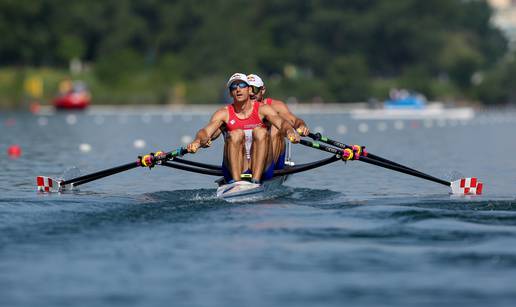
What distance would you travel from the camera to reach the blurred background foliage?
364ft

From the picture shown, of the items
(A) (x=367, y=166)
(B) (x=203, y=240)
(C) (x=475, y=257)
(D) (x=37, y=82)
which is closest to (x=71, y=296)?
(B) (x=203, y=240)

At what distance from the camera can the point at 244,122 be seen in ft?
69.3

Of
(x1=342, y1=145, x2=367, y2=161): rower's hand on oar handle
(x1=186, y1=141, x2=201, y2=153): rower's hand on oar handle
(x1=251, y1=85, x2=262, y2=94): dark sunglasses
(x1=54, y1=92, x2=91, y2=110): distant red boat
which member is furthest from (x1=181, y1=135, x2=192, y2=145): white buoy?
(x1=54, y1=92, x2=91, y2=110): distant red boat

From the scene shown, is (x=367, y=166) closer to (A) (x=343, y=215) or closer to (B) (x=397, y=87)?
(A) (x=343, y=215)

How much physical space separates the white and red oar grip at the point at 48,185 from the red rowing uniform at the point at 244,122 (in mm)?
3943

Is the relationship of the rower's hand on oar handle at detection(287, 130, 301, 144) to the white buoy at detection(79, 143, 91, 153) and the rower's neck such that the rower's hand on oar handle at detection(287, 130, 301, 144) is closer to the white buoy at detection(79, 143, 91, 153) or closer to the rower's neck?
the rower's neck

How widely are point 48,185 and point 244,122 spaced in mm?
4371

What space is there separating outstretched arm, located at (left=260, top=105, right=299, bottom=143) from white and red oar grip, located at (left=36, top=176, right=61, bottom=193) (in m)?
4.44

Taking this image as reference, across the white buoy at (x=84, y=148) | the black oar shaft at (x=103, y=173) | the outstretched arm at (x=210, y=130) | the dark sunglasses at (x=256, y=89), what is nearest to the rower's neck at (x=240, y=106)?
the outstretched arm at (x=210, y=130)

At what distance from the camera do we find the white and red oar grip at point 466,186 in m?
23.1

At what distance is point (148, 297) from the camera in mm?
12609

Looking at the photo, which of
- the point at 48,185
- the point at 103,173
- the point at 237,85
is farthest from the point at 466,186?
the point at 48,185

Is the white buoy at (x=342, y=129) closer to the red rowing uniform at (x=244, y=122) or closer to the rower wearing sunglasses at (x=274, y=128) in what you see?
the rower wearing sunglasses at (x=274, y=128)

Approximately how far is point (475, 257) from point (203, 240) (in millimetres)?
3448
